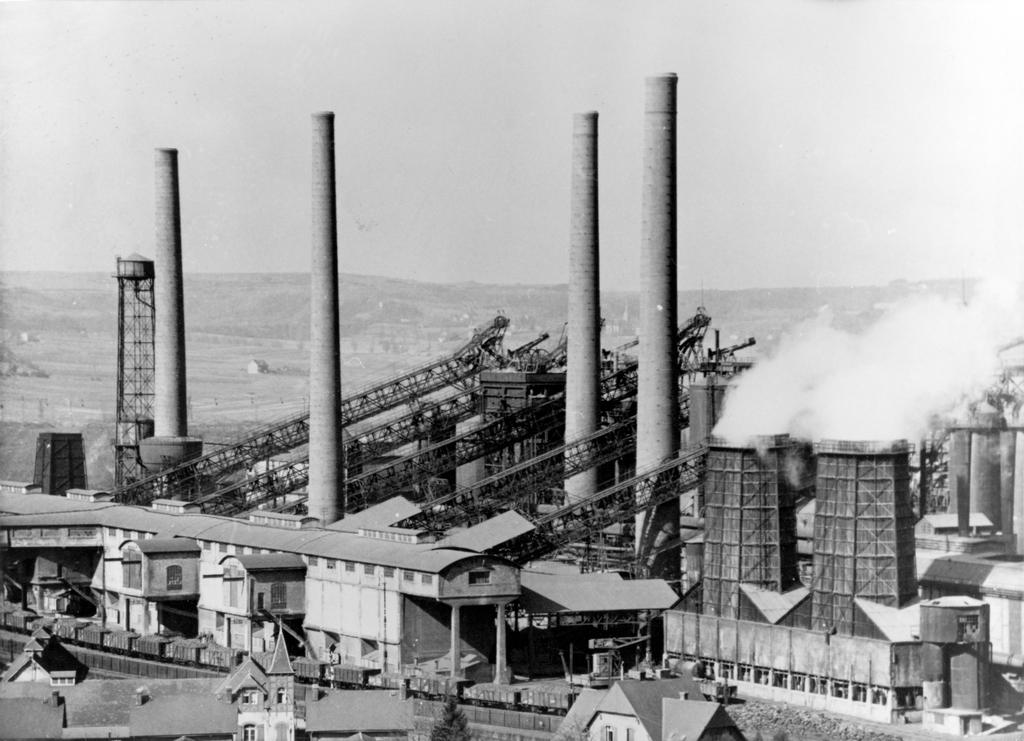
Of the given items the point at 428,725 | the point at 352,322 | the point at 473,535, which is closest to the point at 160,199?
the point at 473,535

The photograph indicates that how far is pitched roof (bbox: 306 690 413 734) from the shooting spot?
37.5 meters

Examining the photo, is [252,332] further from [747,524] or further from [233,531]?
[747,524]

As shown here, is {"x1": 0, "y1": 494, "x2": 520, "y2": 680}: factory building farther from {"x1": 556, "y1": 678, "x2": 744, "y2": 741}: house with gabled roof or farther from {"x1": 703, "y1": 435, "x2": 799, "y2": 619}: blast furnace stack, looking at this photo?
{"x1": 556, "y1": 678, "x2": 744, "y2": 741}: house with gabled roof

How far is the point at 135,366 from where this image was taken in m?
74.5

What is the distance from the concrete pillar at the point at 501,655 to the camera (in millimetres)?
45719

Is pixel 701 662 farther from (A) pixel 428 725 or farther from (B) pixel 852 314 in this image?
(B) pixel 852 314

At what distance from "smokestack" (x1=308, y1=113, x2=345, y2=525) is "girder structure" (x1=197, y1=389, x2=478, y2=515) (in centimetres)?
388

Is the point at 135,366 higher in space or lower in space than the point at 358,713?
higher

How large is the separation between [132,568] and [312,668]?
1299 centimetres

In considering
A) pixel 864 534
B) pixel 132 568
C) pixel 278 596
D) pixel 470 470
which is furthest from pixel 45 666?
pixel 470 470

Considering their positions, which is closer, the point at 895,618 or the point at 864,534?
the point at 895,618

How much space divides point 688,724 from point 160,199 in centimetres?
4197

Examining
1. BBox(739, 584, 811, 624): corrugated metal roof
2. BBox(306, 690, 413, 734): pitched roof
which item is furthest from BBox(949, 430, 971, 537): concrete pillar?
BBox(306, 690, 413, 734): pitched roof

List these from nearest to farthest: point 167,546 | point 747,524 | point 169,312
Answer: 1. point 747,524
2. point 167,546
3. point 169,312
